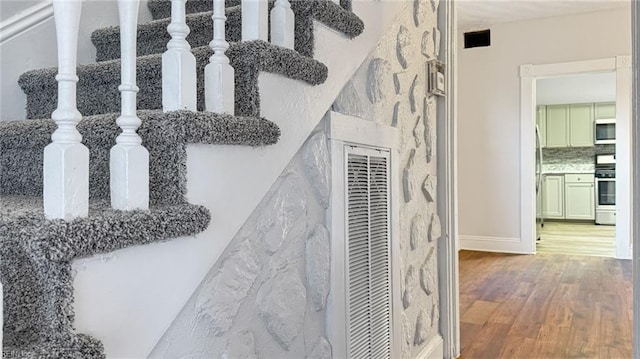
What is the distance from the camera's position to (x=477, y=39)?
566 cm

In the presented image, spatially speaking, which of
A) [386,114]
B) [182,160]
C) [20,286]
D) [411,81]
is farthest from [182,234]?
[411,81]

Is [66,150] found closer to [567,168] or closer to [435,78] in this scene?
[435,78]

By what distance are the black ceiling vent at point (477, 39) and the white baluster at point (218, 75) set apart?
5.19 m

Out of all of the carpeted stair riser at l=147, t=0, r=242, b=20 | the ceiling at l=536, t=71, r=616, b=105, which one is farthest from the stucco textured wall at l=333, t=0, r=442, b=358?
the ceiling at l=536, t=71, r=616, b=105

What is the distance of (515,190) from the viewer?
5438mm

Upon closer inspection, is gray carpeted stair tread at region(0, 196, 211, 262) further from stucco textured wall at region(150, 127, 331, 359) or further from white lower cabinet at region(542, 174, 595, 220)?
white lower cabinet at region(542, 174, 595, 220)

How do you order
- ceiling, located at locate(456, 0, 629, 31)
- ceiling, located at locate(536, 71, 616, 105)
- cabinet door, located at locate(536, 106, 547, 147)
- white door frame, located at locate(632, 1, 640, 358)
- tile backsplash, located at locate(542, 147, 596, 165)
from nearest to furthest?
white door frame, located at locate(632, 1, 640, 358)
ceiling, located at locate(456, 0, 629, 31)
ceiling, located at locate(536, 71, 616, 105)
tile backsplash, located at locate(542, 147, 596, 165)
cabinet door, located at locate(536, 106, 547, 147)

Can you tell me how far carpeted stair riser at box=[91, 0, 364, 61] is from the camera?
130 centimetres

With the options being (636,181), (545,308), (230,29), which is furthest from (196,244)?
(545,308)

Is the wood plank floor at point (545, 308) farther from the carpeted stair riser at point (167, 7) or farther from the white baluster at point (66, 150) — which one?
the white baluster at point (66, 150)

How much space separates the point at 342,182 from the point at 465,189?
4521 mm

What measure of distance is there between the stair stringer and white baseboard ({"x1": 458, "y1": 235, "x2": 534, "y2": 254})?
4.62 meters

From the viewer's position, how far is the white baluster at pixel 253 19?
3.69ft

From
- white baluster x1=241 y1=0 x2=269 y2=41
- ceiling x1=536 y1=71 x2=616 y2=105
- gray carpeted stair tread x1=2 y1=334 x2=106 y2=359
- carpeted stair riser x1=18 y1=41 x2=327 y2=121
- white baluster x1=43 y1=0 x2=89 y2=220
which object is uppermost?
ceiling x1=536 y1=71 x2=616 y2=105
